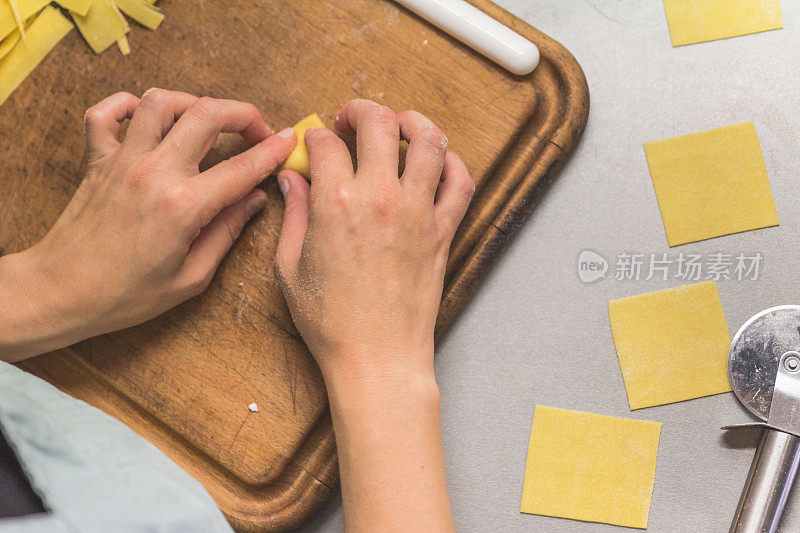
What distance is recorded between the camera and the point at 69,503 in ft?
1.44

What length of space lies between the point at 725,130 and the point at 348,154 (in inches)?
15.1

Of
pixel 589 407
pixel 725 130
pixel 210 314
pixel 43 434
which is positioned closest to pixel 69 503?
pixel 43 434

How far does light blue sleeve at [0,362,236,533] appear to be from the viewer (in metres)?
0.44

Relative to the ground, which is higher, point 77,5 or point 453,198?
point 77,5

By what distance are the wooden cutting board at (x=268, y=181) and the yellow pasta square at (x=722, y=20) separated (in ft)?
0.47

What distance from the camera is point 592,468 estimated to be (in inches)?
24.0

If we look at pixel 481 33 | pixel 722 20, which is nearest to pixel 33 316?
pixel 481 33

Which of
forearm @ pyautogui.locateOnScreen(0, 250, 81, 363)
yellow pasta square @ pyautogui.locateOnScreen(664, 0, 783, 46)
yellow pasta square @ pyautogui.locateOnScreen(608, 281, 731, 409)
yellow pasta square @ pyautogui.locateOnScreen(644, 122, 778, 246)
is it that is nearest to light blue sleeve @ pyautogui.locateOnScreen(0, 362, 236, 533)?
forearm @ pyautogui.locateOnScreen(0, 250, 81, 363)

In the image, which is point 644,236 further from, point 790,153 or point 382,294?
point 382,294

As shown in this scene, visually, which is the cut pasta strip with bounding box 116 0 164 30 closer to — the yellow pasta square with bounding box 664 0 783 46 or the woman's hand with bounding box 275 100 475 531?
the woman's hand with bounding box 275 100 475 531

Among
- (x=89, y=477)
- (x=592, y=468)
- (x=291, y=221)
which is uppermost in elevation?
(x=291, y=221)

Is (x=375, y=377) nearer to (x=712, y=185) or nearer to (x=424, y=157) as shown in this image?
(x=424, y=157)

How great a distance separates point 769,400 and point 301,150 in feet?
1.64

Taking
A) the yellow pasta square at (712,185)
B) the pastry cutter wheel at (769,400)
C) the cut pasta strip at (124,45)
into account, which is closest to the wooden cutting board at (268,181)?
the cut pasta strip at (124,45)
